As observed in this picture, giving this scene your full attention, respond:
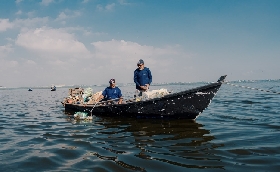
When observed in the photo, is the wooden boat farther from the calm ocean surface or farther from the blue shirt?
the blue shirt

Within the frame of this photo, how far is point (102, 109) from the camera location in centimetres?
1063

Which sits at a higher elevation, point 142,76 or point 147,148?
point 142,76

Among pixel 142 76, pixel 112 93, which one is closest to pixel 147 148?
pixel 142 76

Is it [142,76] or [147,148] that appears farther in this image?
[142,76]

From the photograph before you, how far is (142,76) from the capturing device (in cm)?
1050

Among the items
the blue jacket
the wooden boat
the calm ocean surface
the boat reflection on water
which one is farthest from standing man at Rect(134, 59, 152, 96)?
the calm ocean surface

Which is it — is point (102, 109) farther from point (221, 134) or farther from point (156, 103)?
point (221, 134)

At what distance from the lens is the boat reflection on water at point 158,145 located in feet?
13.9

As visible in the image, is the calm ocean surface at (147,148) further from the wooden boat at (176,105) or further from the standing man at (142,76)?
the standing man at (142,76)

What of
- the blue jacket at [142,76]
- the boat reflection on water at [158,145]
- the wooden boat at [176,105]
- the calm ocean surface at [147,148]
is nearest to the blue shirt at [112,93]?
the wooden boat at [176,105]

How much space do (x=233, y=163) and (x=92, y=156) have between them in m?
2.89

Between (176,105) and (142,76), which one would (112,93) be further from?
(176,105)

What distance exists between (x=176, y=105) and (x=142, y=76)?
260cm

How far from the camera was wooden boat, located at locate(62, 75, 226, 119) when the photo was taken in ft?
26.8
